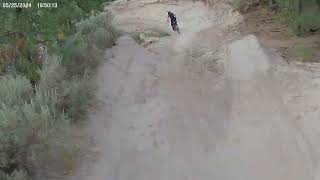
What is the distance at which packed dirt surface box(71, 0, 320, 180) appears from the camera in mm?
7246

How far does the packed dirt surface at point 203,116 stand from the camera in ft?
23.8

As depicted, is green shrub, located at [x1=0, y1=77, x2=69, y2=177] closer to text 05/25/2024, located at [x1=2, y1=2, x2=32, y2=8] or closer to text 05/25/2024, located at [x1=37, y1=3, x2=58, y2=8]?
text 05/25/2024, located at [x1=2, y1=2, x2=32, y2=8]

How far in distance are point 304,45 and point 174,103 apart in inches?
209

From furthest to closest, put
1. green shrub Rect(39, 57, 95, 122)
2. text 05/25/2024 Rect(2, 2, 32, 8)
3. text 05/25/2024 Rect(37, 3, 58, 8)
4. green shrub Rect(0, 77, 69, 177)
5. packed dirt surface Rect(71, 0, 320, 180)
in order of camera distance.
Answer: text 05/25/2024 Rect(37, 3, 58, 8)
text 05/25/2024 Rect(2, 2, 32, 8)
green shrub Rect(39, 57, 95, 122)
packed dirt surface Rect(71, 0, 320, 180)
green shrub Rect(0, 77, 69, 177)

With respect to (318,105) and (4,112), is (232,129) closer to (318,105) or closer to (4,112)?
(318,105)

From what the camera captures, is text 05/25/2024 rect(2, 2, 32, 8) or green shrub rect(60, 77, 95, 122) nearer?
green shrub rect(60, 77, 95, 122)

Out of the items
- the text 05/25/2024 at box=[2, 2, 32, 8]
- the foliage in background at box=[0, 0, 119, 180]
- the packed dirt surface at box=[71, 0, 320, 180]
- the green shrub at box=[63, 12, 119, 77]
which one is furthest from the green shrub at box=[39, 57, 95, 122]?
the text 05/25/2024 at box=[2, 2, 32, 8]

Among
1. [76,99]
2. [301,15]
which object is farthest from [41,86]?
[301,15]

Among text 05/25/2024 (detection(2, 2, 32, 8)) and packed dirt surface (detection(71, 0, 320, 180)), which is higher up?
Result: text 05/25/2024 (detection(2, 2, 32, 8))

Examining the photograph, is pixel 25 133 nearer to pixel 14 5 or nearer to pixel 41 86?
pixel 41 86

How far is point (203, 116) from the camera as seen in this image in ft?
29.9

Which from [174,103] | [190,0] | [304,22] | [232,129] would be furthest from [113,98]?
Result: [190,0]

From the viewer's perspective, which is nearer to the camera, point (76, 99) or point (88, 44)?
point (76, 99)

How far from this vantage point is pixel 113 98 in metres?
9.48
